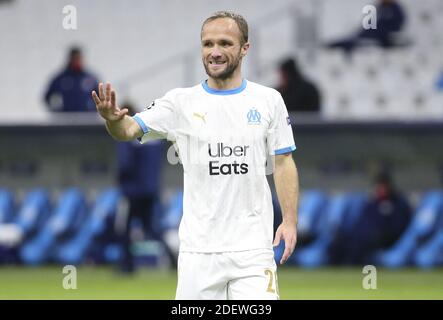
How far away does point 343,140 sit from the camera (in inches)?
776

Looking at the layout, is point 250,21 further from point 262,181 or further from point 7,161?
point 262,181

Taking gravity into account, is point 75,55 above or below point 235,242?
above

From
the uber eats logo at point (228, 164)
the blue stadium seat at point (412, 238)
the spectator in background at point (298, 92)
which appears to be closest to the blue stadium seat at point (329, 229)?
the blue stadium seat at point (412, 238)

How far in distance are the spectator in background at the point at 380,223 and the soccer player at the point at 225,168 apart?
35.6ft

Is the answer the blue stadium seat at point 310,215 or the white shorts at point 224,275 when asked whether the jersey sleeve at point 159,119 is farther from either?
the blue stadium seat at point 310,215

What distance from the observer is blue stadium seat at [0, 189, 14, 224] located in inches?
773

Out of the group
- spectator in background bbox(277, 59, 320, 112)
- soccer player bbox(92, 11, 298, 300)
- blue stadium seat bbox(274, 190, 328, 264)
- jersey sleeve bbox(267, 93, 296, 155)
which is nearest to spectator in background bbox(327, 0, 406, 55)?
spectator in background bbox(277, 59, 320, 112)

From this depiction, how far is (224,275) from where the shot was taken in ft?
22.7

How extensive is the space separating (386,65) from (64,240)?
6309 millimetres

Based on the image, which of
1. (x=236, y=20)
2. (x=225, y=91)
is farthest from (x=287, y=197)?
(x=236, y=20)

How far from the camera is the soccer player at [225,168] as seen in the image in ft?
22.7

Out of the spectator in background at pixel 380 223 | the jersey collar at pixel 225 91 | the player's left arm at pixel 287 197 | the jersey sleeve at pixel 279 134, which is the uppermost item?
the spectator in background at pixel 380 223

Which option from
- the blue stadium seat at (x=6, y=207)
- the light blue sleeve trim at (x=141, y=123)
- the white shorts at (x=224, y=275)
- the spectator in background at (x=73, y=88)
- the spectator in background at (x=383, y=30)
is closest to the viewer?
the white shorts at (x=224, y=275)

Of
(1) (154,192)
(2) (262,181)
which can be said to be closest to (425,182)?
(1) (154,192)
